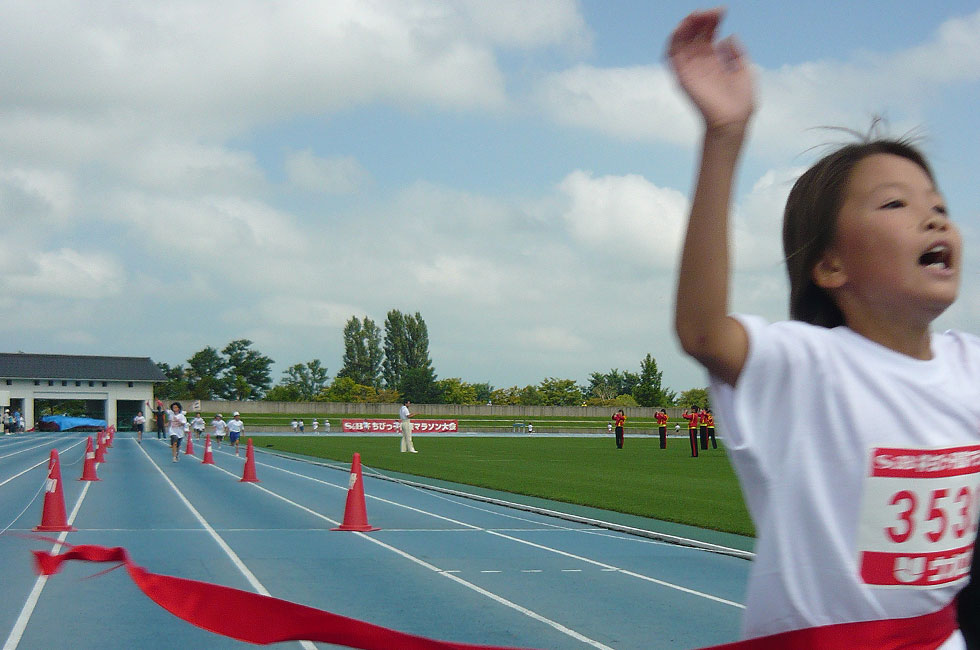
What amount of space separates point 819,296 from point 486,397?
130 meters

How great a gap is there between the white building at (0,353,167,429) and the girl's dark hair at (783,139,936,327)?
274ft

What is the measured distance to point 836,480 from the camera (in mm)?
1397

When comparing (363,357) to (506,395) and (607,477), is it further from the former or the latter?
(607,477)

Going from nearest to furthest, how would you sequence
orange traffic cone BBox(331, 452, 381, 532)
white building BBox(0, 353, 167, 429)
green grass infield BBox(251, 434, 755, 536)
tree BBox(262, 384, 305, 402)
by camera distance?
orange traffic cone BBox(331, 452, 381, 532), green grass infield BBox(251, 434, 755, 536), white building BBox(0, 353, 167, 429), tree BBox(262, 384, 305, 402)

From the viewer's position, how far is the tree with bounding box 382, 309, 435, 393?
121 metres

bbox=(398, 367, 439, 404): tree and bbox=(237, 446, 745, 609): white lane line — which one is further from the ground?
bbox=(398, 367, 439, 404): tree

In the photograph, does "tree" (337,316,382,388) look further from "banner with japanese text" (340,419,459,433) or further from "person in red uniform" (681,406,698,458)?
"person in red uniform" (681,406,698,458)

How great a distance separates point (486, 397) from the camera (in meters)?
131

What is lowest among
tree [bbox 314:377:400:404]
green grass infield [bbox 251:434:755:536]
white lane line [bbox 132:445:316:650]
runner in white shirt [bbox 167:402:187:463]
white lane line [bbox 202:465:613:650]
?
green grass infield [bbox 251:434:755:536]

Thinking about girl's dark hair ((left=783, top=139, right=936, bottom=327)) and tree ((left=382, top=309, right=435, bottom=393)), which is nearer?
girl's dark hair ((left=783, top=139, right=936, bottom=327))

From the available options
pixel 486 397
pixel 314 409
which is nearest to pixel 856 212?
pixel 314 409

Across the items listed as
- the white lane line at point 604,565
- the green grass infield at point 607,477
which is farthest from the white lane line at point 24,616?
the green grass infield at point 607,477

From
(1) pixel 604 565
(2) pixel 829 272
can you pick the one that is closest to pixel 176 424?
(1) pixel 604 565

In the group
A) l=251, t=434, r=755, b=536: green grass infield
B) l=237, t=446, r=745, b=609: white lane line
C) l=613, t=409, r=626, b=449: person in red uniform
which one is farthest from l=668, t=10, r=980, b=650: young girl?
l=613, t=409, r=626, b=449: person in red uniform
